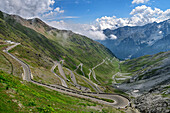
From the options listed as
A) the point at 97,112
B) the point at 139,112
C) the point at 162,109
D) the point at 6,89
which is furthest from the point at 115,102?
the point at 6,89

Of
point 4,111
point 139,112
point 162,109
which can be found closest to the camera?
point 4,111

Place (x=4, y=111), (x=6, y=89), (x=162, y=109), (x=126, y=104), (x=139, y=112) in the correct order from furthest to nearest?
1. (x=126, y=104)
2. (x=139, y=112)
3. (x=162, y=109)
4. (x=6, y=89)
5. (x=4, y=111)

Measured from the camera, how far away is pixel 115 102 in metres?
55.5

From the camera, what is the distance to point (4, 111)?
13531 millimetres

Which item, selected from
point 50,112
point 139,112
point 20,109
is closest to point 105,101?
point 139,112

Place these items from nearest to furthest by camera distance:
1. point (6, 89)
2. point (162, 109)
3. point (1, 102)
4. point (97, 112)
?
point (1, 102)
point (6, 89)
point (97, 112)
point (162, 109)

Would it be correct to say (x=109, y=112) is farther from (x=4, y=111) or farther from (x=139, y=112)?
(x=4, y=111)

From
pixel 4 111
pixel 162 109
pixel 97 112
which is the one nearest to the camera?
pixel 4 111

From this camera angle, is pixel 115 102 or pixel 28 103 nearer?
pixel 28 103

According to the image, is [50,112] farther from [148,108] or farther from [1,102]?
[148,108]

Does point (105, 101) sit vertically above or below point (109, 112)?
above

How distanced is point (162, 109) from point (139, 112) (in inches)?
324

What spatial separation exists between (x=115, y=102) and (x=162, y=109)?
59.5 ft

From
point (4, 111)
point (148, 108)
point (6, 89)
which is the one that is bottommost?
point (4, 111)
